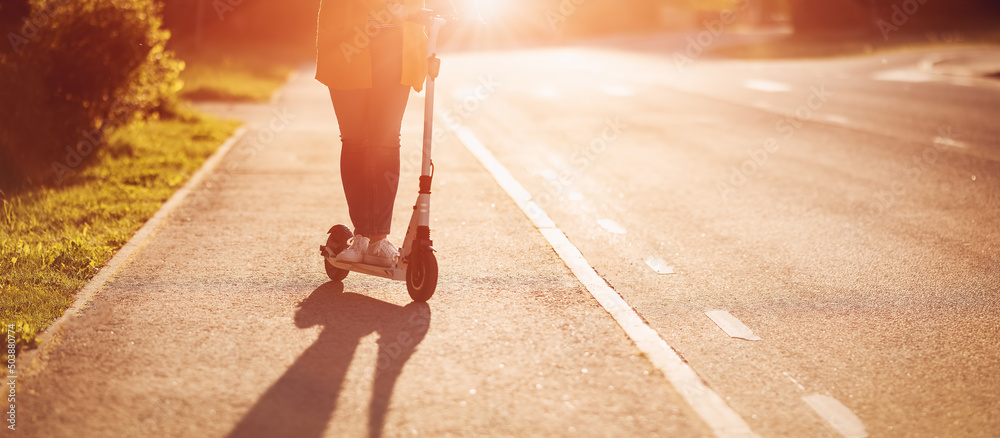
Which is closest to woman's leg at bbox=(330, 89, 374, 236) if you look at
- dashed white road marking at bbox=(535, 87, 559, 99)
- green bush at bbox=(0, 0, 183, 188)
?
green bush at bbox=(0, 0, 183, 188)

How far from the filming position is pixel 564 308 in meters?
5.43

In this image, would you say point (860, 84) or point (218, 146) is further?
point (860, 84)

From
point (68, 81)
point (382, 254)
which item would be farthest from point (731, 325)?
point (68, 81)

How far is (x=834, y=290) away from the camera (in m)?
6.04

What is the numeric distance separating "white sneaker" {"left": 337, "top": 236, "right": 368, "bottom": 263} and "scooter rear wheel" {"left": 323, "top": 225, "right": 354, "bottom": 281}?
0.39 feet

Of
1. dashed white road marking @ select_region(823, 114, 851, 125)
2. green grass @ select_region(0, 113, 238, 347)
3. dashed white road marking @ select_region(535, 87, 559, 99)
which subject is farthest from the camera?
dashed white road marking @ select_region(535, 87, 559, 99)

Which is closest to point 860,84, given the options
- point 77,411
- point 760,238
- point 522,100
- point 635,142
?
point 522,100

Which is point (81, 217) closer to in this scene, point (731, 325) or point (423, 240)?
point (423, 240)

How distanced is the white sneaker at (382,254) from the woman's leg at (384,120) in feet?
0.30

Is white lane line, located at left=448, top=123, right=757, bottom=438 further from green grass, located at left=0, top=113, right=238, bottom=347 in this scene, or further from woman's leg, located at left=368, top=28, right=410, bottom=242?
green grass, located at left=0, top=113, right=238, bottom=347

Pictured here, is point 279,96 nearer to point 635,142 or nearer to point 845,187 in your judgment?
point 635,142

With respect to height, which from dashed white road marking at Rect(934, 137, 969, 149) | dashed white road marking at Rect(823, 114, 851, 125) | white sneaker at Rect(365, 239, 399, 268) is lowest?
dashed white road marking at Rect(823, 114, 851, 125)

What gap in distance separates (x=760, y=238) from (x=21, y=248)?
480cm

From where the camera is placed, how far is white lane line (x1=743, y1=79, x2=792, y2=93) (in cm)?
2176
